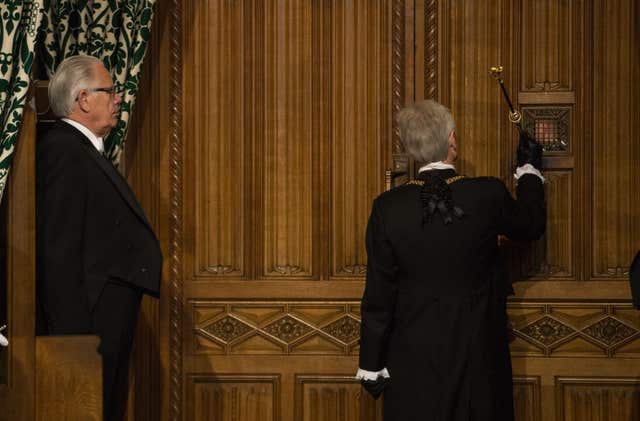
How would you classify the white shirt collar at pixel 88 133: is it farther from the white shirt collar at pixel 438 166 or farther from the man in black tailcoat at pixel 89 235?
the white shirt collar at pixel 438 166

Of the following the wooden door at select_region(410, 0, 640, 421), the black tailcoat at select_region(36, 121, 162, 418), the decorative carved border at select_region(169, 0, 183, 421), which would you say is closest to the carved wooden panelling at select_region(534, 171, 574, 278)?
the wooden door at select_region(410, 0, 640, 421)

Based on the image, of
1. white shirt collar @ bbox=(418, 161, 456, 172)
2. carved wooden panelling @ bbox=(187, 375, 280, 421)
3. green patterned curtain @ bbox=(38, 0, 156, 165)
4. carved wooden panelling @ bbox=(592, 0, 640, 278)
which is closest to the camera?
white shirt collar @ bbox=(418, 161, 456, 172)

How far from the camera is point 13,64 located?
278 cm

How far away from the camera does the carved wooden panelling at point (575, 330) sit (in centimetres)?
355

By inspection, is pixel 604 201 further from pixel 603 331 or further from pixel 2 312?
pixel 2 312

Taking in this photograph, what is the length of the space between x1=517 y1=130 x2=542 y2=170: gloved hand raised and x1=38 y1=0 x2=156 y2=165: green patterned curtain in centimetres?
133

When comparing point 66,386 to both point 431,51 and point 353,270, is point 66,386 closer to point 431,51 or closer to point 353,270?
point 353,270

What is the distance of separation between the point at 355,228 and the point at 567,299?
2.62 feet

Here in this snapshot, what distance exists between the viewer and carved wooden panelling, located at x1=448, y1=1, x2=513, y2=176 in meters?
3.55

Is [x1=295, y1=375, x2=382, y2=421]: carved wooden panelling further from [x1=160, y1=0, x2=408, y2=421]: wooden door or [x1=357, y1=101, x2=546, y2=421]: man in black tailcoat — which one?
[x1=357, y1=101, x2=546, y2=421]: man in black tailcoat

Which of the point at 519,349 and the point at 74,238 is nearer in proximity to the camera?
the point at 74,238

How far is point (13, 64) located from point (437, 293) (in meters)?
1.39

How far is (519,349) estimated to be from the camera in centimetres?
357

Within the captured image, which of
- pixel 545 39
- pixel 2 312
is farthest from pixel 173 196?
pixel 545 39
